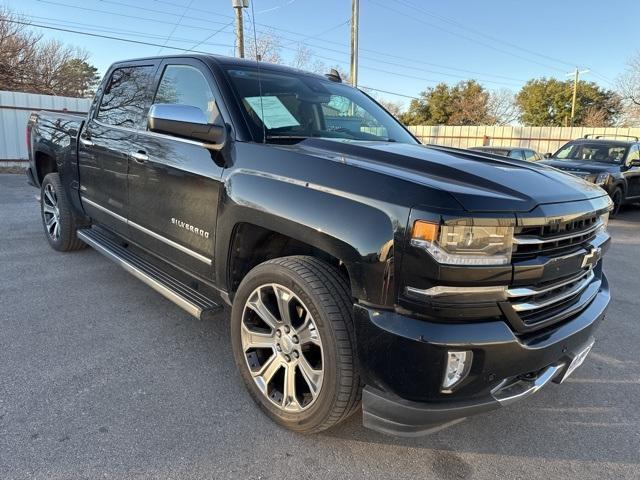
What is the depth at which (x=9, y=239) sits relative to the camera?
5922mm

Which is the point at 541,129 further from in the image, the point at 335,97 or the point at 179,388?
the point at 179,388

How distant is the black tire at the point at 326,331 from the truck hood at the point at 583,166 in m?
9.17

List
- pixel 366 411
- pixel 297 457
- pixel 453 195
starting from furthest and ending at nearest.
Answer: pixel 297 457 → pixel 366 411 → pixel 453 195

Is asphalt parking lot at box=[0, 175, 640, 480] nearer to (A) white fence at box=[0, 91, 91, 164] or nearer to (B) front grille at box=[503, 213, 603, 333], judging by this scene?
(B) front grille at box=[503, 213, 603, 333]

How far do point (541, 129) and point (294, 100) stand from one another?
25060mm

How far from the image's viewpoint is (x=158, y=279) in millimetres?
3295

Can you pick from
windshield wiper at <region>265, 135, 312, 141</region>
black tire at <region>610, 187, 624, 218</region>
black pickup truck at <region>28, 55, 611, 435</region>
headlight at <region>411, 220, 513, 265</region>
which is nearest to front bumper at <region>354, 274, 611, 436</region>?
black pickup truck at <region>28, 55, 611, 435</region>

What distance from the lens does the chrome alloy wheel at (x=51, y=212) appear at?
17.0 ft

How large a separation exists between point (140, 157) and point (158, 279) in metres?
0.88

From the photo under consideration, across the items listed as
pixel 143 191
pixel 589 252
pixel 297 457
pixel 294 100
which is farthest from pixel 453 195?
pixel 143 191

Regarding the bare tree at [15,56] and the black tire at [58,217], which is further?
the bare tree at [15,56]

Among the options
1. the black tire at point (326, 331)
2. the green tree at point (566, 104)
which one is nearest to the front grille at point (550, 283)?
the black tire at point (326, 331)

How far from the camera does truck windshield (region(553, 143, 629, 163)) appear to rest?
1098cm

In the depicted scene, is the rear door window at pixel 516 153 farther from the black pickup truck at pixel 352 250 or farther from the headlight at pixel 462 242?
the headlight at pixel 462 242
